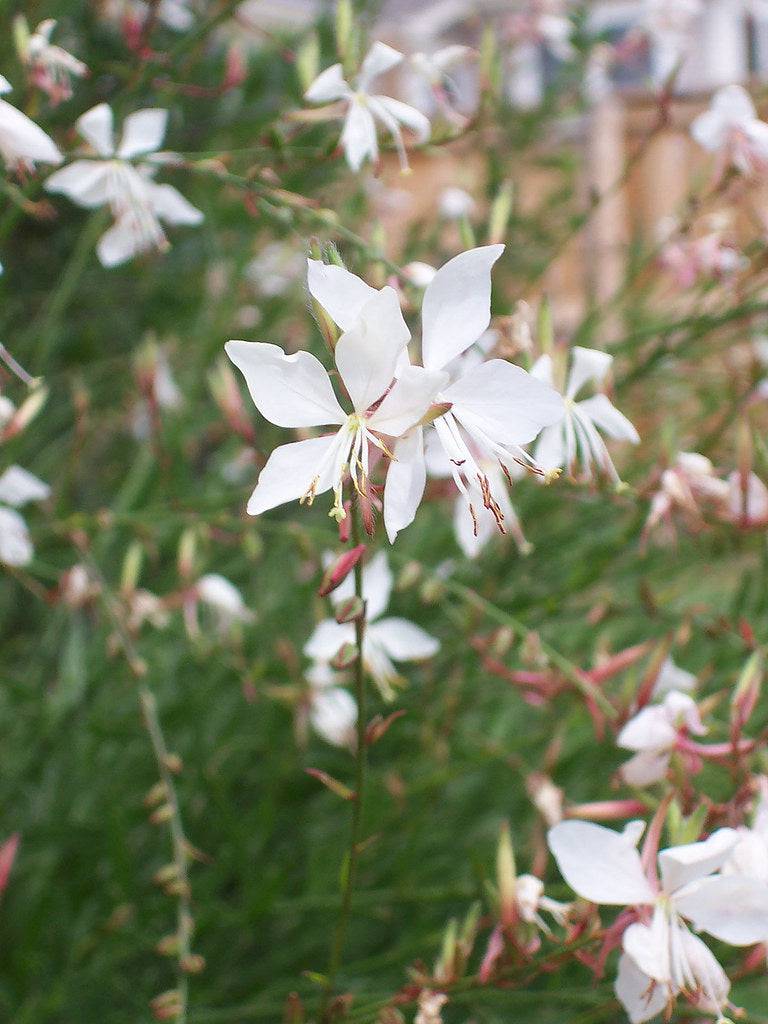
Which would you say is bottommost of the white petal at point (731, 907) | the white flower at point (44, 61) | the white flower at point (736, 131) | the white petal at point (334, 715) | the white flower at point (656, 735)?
the white petal at point (334, 715)

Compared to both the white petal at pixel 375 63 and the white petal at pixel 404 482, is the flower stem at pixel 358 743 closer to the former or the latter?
the white petal at pixel 404 482

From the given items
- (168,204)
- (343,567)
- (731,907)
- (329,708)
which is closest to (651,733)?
(731,907)

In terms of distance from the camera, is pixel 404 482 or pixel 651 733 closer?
pixel 404 482

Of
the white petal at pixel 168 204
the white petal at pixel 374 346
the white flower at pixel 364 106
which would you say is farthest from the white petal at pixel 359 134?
the white petal at pixel 374 346

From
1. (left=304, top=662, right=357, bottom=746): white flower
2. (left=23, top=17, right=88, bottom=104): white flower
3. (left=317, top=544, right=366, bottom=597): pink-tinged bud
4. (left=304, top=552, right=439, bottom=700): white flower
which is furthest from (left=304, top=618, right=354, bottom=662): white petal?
(left=23, top=17, right=88, bottom=104): white flower

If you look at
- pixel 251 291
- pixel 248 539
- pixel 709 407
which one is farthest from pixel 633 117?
pixel 248 539

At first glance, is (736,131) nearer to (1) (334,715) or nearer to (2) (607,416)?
(2) (607,416)

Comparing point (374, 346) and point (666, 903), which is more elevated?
point (374, 346)
